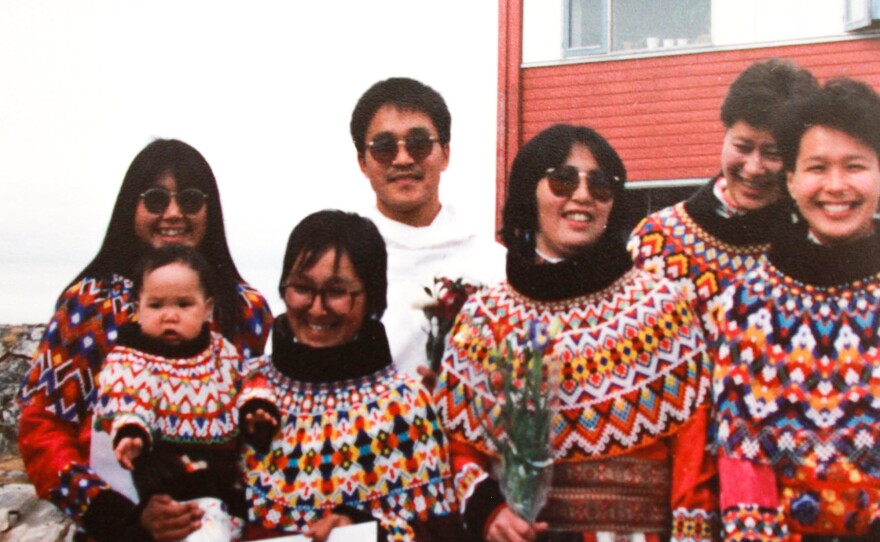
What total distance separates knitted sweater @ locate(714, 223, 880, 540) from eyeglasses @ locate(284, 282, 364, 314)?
963 mm

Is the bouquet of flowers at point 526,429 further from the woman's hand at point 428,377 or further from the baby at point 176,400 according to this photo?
the baby at point 176,400

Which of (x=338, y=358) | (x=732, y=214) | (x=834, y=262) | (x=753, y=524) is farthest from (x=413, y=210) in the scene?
(x=753, y=524)

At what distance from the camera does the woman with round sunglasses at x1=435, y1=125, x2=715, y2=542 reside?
2518 mm

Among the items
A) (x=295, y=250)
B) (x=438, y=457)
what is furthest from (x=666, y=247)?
(x=295, y=250)

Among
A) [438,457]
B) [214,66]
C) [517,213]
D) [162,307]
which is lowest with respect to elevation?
[438,457]

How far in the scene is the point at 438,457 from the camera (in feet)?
8.75

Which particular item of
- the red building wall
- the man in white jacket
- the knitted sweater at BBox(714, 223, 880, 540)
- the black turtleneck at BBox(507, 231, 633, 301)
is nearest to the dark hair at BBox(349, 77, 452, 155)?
the man in white jacket

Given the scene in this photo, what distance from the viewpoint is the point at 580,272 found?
2.57 m

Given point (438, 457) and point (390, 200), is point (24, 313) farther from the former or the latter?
point (438, 457)

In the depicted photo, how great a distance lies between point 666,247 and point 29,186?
91.4 inches

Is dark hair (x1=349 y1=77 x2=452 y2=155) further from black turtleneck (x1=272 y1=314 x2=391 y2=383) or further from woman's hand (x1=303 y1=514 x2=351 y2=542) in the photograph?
woman's hand (x1=303 y1=514 x2=351 y2=542)

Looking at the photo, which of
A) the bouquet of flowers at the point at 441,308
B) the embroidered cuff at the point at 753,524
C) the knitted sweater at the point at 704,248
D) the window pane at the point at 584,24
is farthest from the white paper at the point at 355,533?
the window pane at the point at 584,24

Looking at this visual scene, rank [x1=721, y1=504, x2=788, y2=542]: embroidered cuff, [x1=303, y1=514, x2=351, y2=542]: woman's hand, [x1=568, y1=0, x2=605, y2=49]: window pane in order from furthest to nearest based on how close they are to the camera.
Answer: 1. [x1=568, y1=0, x2=605, y2=49]: window pane
2. [x1=303, y1=514, x2=351, y2=542]: woman's hand
3. [x1=721, y1=504, x2=788, y2=542]: embroidered cuff

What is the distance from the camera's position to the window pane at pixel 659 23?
3.23 meters
